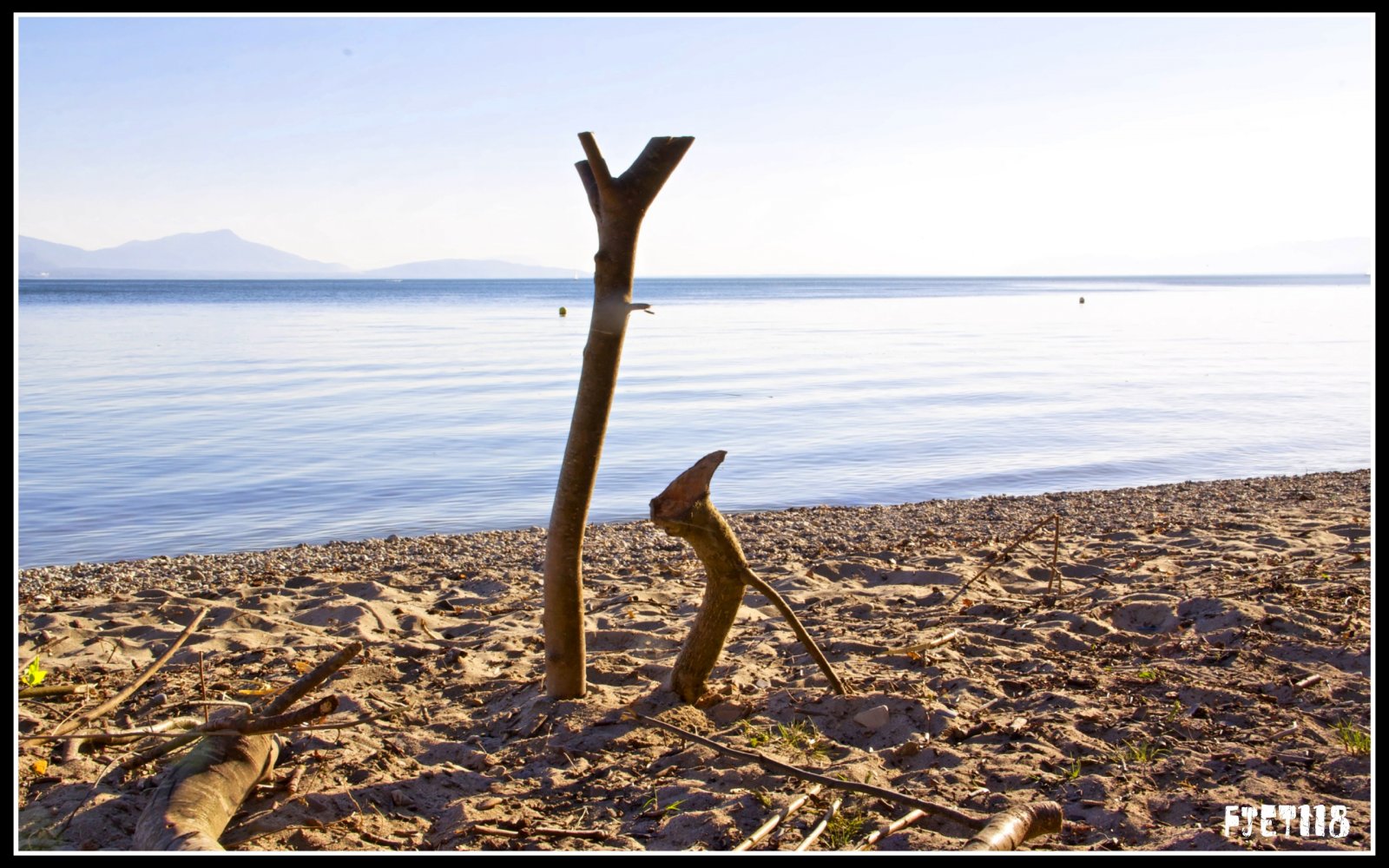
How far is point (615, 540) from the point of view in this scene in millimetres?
9266

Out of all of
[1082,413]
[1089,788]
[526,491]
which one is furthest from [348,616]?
[1082,413]

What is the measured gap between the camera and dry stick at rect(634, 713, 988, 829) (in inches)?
135

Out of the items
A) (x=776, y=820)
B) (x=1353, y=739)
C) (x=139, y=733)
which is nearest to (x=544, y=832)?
(x=776, y=820)

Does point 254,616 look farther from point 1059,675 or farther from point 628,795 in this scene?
point 1059,675

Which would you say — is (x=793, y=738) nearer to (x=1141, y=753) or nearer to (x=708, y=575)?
(x=708, y=575)

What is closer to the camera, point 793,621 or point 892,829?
point 892,829

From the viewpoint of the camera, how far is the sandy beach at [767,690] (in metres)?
3.68

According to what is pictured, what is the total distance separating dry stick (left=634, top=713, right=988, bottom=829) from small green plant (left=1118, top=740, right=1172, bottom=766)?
3.18 feet

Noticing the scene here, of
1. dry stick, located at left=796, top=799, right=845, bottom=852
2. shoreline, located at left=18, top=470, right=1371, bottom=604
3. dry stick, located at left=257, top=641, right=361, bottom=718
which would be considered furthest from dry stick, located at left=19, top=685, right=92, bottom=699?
dry stick, located at left=796, top=799, right=845, bottom=852

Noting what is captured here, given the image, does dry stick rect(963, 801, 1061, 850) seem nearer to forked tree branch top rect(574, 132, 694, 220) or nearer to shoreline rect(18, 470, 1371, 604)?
forked tree branch top rect(574, 132, 694, 220)

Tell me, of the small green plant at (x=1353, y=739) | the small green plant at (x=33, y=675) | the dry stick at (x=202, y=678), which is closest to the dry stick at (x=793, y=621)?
the small green plant at (x=1353, y=739)

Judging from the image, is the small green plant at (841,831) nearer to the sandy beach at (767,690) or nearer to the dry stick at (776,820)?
the sandy beach at (767,690)

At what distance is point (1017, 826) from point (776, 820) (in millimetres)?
802
